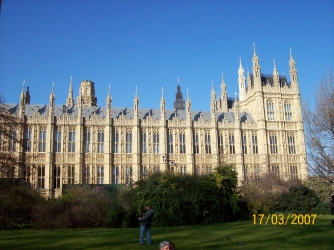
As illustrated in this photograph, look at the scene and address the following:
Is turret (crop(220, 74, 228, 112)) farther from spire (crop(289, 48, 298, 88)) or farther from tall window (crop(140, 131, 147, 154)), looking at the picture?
tall window (crop(140, 131, 147, 154))

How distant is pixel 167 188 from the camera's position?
2384cm

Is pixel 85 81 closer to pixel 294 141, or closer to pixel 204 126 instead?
pixel 204 126

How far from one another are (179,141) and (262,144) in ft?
34.3

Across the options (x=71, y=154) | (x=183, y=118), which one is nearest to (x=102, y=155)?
(x=71, y=154)

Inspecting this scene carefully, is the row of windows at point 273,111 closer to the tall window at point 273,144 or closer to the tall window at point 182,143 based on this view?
the tall window at point 273,144

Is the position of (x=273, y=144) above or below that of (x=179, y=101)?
below

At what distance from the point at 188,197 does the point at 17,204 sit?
34.5 ft

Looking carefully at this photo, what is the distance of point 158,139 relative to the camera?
43.5 meters

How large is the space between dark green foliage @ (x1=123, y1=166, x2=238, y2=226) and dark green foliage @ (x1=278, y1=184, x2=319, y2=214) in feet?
17.8

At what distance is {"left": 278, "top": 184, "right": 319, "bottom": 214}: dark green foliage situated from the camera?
2773cm

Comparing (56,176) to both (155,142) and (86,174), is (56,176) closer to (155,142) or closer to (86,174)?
(86,174)

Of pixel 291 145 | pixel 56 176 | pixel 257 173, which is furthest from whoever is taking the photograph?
pixel 291 145
